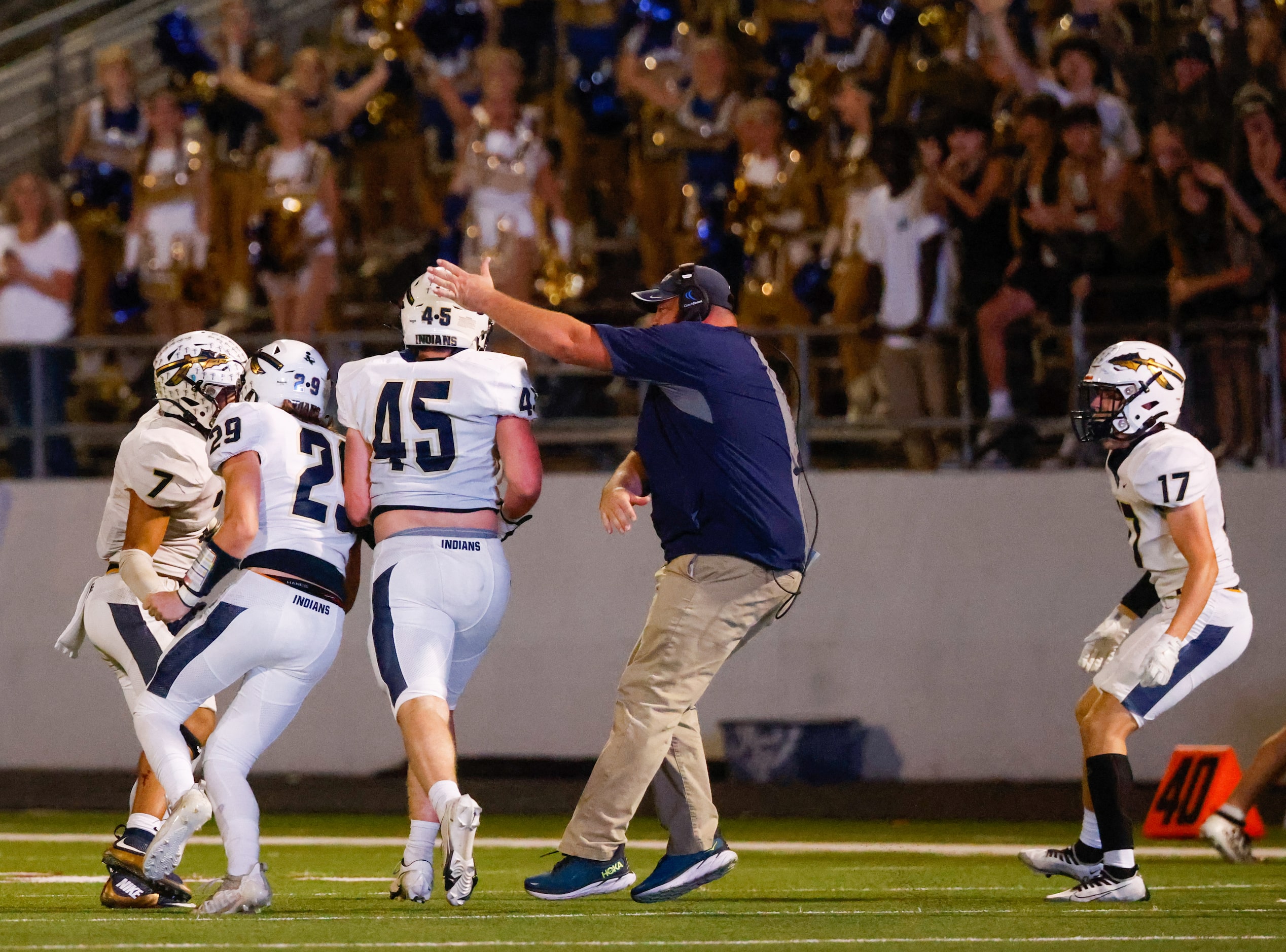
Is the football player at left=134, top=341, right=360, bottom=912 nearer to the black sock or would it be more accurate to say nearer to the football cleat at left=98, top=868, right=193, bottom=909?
the football cleat at left=98, top=868, right=193, bottom=909

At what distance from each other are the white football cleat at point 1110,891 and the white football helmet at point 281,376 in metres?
3.13

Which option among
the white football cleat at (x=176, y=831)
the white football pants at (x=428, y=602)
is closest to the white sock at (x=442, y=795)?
the white football pants at (x=428, y=602)

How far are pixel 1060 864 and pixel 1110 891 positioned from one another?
38 centimetres

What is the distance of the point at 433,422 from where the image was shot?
655cm

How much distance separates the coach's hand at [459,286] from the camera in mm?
6402

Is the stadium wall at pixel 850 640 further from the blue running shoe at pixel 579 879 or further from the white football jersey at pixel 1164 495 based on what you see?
Answer: the blue running shoe at pixel 579 879

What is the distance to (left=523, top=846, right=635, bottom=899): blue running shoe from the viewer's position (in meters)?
6.45

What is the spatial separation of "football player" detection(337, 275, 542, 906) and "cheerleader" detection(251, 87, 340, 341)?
616cm

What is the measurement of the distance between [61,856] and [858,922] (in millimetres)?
4448

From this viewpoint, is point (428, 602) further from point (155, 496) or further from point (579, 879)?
point (155, 496)

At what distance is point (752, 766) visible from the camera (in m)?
11.8

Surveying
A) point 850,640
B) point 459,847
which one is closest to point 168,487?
point 459,847

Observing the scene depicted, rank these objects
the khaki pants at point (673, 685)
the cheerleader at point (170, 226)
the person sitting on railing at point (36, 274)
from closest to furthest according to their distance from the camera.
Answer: the khaki pants at point (673, 685), the person sitting on railing at point (36, 274), the cheerleader at point (170, 226)

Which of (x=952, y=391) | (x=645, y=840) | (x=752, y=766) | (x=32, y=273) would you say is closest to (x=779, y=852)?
(x=645, y=840)
